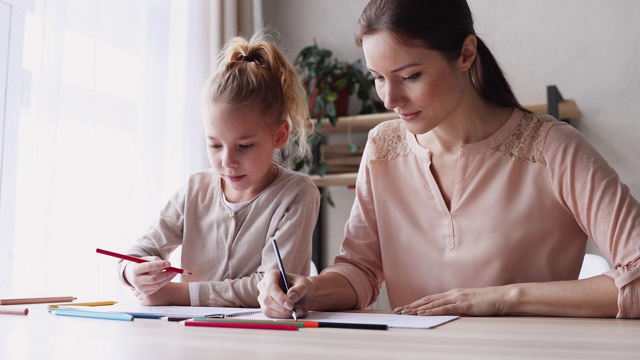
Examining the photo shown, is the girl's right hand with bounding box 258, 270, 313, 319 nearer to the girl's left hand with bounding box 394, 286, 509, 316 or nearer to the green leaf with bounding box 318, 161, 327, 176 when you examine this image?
the girl's left hand with bounding box 394, 286, 509, 316

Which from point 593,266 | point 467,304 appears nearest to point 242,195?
point 467,304

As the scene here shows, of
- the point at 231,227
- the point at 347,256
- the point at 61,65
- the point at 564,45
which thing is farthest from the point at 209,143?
the point at 564,45

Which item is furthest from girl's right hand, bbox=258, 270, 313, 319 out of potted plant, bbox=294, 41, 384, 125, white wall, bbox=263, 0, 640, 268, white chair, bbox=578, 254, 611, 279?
white wall, bbox=263, 0, 640, 268

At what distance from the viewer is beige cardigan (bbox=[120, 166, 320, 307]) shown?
147cm

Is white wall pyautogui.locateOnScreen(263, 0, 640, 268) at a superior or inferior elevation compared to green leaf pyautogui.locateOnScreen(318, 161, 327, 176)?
superior

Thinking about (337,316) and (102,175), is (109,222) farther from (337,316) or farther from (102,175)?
(337,316)

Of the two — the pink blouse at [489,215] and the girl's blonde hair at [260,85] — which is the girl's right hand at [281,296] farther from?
the girl's blonde hair at [260,85]

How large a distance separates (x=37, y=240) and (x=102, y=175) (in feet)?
1.36

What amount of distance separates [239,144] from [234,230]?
0.19 metres

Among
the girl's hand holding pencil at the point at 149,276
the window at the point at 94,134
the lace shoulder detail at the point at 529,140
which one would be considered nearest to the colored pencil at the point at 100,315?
the girl's hand holding pencil at the point at 149,276

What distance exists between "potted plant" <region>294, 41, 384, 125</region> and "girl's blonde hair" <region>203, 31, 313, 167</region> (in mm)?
1563

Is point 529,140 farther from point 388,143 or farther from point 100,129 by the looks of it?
point 100,129

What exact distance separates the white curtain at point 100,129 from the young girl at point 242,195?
0.66 m

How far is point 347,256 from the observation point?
1420mm
